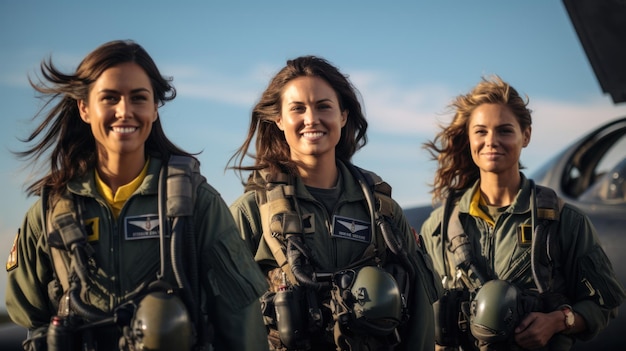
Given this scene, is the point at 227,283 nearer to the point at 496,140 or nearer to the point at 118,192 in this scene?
the point at 118,192

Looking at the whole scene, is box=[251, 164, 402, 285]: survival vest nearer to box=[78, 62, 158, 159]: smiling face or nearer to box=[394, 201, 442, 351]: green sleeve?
box=[394, 201, 442, 351]: green sleeve

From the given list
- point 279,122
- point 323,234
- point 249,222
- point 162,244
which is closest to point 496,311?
point 323,234

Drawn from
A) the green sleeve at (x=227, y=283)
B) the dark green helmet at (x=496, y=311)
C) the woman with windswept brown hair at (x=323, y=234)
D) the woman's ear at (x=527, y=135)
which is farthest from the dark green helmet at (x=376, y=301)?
the woman's ear at (x=527, y=135)

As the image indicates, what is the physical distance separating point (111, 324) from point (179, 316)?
333 millimetres

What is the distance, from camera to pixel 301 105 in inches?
199

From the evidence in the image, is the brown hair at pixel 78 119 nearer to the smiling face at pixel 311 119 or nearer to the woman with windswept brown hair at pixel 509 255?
the smiling face at pixel 311 119

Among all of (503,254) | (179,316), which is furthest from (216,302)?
(503,254)

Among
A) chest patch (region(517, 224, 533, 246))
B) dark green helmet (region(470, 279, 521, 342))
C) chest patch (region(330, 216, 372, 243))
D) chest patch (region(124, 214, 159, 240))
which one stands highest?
chest patch (region(124, 214, 159, 240))

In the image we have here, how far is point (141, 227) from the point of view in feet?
13.0

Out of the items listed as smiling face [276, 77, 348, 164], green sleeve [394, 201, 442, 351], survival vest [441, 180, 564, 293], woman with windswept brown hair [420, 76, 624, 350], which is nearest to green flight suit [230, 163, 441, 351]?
green sleeve [394, 201, 442, 351]

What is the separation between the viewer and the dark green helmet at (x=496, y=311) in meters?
5.27

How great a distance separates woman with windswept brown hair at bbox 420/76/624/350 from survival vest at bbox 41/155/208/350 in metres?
2.10

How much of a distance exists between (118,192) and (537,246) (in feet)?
8.93

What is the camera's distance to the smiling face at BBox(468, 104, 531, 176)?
5.88 metres
